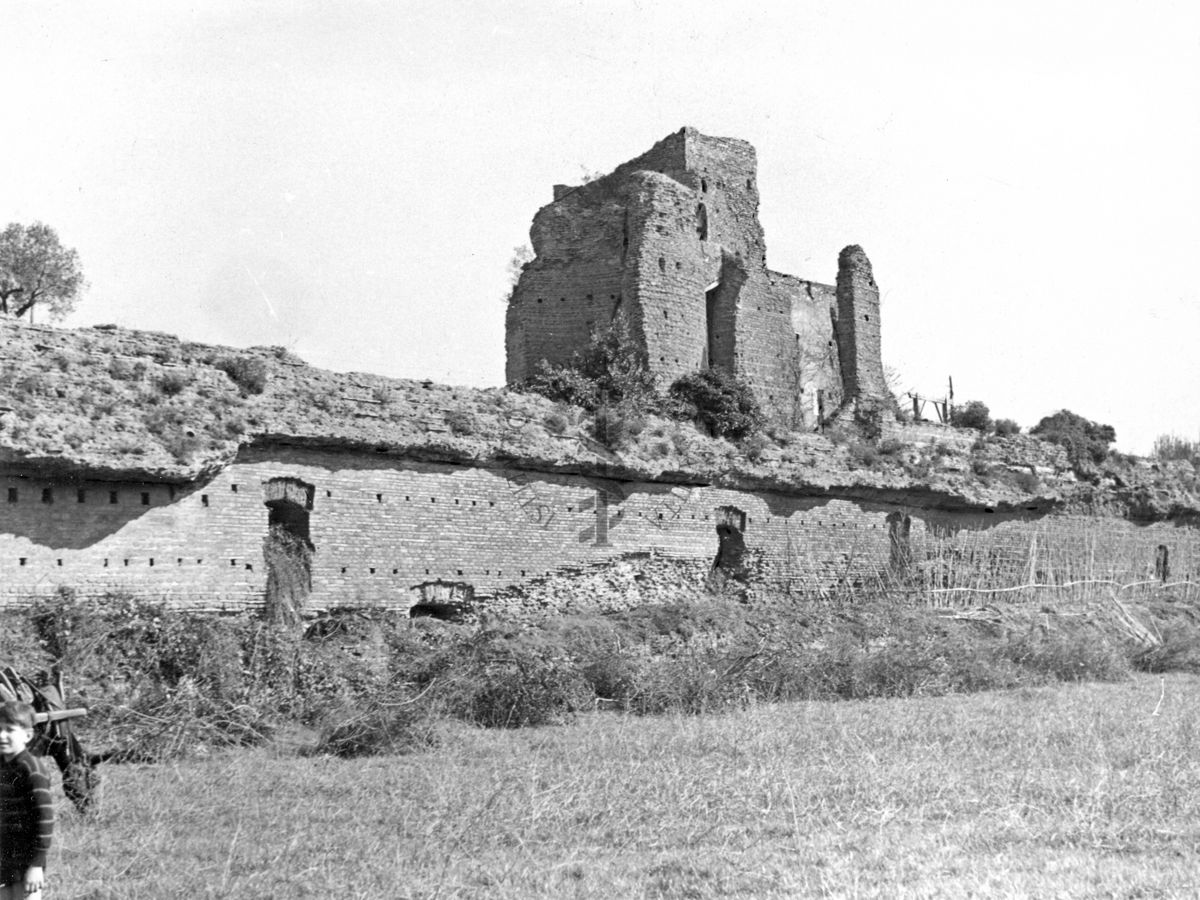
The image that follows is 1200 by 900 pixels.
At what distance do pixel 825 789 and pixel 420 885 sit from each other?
351cm

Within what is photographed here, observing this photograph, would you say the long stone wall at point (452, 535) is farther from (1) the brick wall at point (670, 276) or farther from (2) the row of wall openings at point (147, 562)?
A: (1) the brick wall at point (670, 276)

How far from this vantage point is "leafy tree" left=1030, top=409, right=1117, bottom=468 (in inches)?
977

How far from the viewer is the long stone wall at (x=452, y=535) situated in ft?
42.2

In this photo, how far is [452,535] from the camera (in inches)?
618

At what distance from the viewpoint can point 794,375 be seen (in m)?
29.3

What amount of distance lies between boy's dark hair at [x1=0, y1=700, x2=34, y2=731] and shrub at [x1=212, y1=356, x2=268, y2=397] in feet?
29.1

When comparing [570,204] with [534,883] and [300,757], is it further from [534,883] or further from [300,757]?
[534,883]

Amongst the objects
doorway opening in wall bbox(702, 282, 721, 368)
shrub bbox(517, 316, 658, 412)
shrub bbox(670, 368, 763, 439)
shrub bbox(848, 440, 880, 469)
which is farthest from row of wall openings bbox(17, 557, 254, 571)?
doorway opening in wall bbox(702, 282, 721, 368)

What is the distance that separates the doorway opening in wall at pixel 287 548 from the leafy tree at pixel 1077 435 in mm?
15617

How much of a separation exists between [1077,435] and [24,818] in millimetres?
23882

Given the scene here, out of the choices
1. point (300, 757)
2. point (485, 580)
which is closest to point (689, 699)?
point (485, 580)

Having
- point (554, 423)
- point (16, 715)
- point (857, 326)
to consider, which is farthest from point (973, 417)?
point (16, 715)

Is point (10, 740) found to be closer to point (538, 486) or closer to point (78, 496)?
point (78, 496)

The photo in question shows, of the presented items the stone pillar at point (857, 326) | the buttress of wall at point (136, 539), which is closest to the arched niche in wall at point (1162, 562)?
the stone pillar at point (857, 326)
